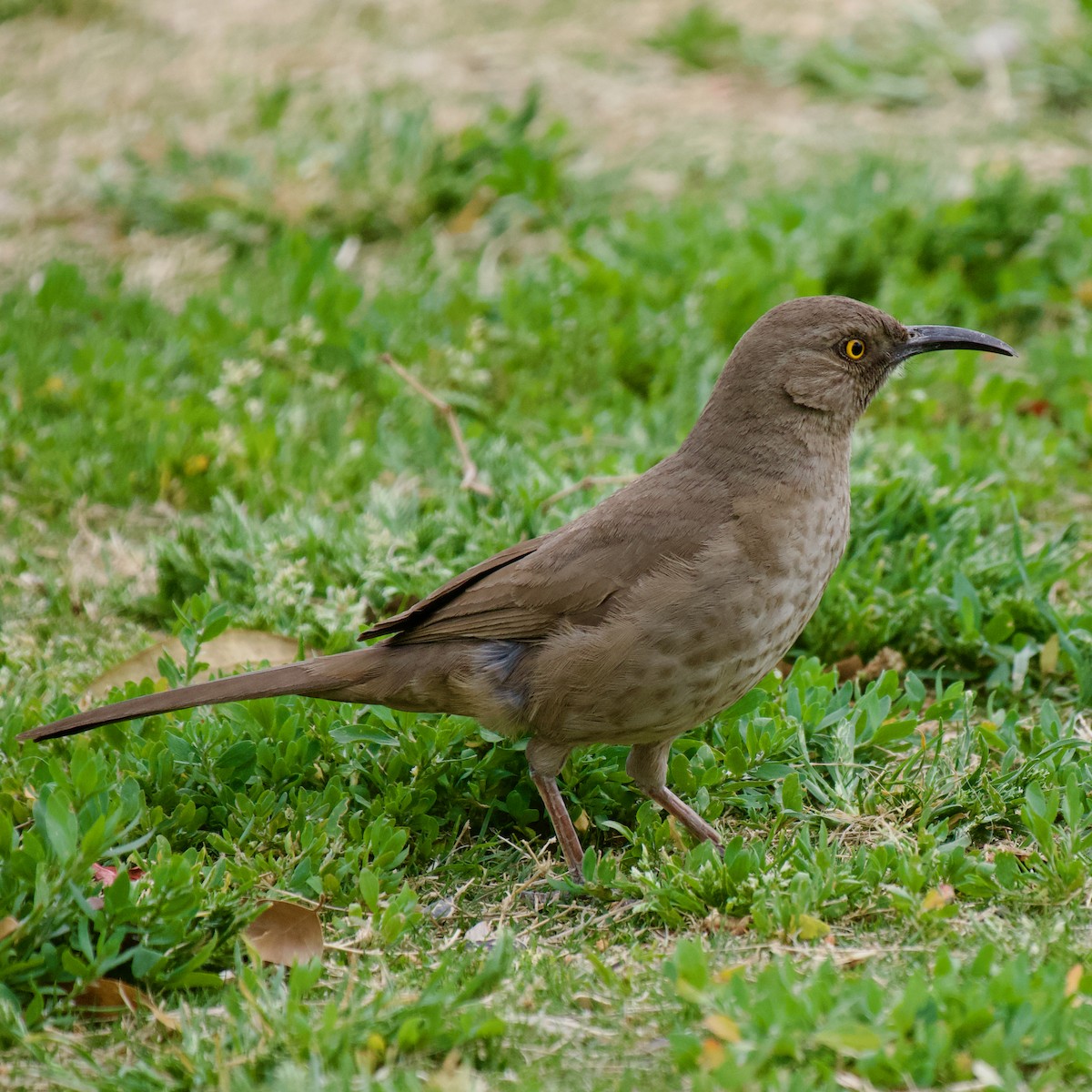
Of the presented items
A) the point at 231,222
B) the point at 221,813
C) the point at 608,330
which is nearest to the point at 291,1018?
the point at 221,813

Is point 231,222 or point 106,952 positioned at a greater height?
point 231,222

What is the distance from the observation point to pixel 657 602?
399cm

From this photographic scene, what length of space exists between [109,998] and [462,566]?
2.17 metres

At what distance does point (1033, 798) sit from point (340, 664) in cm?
191

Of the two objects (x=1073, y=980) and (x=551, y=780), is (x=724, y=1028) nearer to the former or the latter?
(x=1073, y=980)

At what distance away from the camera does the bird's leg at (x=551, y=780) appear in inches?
159

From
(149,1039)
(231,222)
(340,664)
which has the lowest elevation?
(149,1039)

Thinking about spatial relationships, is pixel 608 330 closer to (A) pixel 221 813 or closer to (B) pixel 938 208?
(B) pixel 938 208

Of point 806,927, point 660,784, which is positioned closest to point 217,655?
point 660,784

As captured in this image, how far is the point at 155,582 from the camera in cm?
538

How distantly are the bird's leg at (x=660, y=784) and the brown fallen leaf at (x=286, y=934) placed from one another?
1.06 meters

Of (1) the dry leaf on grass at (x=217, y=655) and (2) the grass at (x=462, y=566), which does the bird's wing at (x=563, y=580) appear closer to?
(2) the grass at (x=462, y=566)

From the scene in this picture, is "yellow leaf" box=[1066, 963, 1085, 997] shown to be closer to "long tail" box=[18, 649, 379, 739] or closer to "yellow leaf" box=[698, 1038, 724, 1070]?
"yellow leaf" box=[698, 1038, 724, 1070]

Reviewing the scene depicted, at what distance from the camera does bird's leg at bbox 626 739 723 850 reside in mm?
4039
